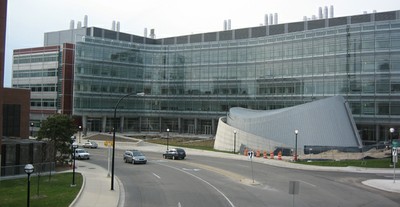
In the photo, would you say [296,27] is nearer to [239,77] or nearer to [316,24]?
[316,24]

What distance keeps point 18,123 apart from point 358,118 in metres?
52.5

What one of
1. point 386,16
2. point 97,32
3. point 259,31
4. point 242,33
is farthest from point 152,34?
point 386,16

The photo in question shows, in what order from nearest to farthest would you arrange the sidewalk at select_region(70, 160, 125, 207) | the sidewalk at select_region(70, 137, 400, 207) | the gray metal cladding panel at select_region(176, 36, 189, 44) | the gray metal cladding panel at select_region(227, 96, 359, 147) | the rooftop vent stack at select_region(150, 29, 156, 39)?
the sidewalk at select_region(70, 160, 125, 207) < the sidewalk at select_region(70, 137, 400, 207) < the gray metal cladding panel at select_region(227, 96, 359, 147) < the gray metal cladding panel at select_region(176, 36, 189, 44) < the rooftop vent stack at select_region(150, 29, 156, 39)

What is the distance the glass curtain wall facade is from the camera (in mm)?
67562

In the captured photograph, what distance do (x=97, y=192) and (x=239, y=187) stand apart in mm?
9023

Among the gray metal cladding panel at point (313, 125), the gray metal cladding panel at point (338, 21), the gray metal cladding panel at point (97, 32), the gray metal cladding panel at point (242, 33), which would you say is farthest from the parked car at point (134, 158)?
the gray metal cladding panel at point (97, 32)

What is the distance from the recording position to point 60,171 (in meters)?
35.0

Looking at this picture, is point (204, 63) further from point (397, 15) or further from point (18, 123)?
point (18, 123)

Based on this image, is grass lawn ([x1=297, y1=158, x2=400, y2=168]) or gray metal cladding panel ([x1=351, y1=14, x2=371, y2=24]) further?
gray metal cladding panel ([x1=351, y1=14, x2=371, y2=24])

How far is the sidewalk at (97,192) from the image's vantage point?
21.7 metres

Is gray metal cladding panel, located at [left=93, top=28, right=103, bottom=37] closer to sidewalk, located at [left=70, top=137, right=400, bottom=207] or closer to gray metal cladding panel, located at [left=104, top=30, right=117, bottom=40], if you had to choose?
gray metal cladding panel, located at [left=104, top=30, right=117, bottom=40]

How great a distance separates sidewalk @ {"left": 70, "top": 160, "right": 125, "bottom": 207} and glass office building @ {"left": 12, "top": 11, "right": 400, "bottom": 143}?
160ft

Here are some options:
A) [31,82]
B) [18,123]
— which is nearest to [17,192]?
[18,123]

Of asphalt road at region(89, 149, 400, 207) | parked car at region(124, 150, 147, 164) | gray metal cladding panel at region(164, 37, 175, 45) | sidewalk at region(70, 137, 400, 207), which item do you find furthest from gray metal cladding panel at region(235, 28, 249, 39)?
asphalt road at region(89, 149, 400, 207)
